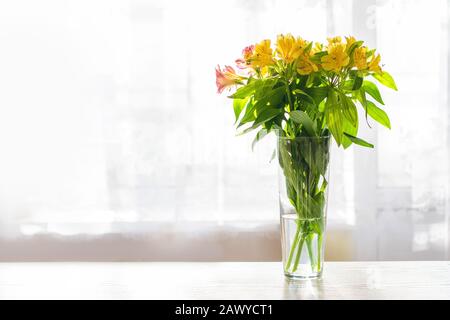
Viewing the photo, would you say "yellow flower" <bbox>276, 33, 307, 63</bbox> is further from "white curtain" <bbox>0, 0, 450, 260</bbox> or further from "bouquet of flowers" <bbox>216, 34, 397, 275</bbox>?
"white curtain" <bbox>0, 0, 450, 260</bbox>

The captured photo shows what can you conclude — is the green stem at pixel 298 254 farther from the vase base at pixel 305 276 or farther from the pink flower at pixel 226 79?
the pink flower at pixel 226 79

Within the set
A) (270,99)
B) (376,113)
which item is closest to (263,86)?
(270,99)

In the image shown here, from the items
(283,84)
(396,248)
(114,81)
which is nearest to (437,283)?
(283,84)

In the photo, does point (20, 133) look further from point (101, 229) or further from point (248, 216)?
point (248, 216)

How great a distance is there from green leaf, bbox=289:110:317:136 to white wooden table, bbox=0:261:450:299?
29cm

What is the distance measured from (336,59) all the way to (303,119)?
121 millimetres

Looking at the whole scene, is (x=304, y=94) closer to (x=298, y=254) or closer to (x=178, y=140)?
(x=298, y=254)

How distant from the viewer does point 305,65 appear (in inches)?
43.5

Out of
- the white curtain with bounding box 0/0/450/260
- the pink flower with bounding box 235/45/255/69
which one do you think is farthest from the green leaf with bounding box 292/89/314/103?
the white curtain with bounding box 0/0/450/260

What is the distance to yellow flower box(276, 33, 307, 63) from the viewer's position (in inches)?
42.7

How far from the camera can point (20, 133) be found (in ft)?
6.81

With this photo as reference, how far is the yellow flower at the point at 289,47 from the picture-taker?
1085 millimetres

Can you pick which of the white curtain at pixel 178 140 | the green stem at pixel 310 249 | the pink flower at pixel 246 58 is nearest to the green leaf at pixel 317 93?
the pink flower at pixel 246 58

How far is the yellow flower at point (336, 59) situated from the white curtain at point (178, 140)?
0.97 metres
